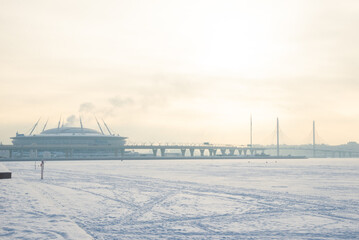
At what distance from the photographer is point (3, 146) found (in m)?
184

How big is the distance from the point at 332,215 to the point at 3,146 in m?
187

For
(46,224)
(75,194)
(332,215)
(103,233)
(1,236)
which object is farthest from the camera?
(75,194)

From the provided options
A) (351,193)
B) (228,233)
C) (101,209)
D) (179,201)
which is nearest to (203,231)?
(228,233)

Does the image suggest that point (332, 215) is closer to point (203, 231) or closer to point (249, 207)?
point (249, 207)

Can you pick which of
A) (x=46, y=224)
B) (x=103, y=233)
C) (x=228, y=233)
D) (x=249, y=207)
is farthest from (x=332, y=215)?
(x=46, y=224)

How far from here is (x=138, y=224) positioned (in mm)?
14445

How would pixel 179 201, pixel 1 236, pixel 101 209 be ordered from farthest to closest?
pixel 179 201 → pixel 101 209 → pixel 1 236

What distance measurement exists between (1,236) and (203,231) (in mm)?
5904

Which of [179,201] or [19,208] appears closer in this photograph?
[19,208]

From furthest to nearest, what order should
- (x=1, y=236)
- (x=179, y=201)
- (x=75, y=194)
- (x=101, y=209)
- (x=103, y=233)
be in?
1. (x=75, y=194)
2. (x=179, y=201)
3. (x=101, y=209)
4. (x=103, y=233)
5. (x=1, y=236)

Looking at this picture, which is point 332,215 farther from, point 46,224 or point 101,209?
point 46,224

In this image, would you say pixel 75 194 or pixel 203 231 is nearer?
pixel 203 231

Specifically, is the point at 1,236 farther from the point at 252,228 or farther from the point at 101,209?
the point at 252,228

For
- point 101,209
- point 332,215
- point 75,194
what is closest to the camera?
point 332,215
